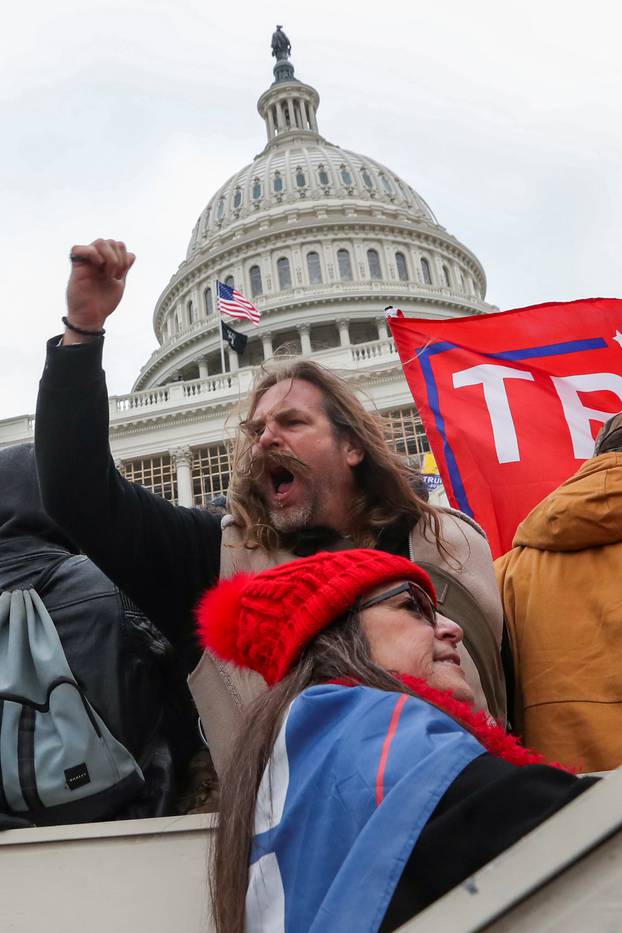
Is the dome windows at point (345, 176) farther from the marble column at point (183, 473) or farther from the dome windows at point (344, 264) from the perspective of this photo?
the marble column at point (183, 473)

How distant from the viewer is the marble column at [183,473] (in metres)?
28.8

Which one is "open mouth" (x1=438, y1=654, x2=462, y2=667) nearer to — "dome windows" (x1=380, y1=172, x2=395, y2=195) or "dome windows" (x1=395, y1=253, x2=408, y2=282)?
"dome windows" (x1=395, y1=253, x2=408, y2=282)

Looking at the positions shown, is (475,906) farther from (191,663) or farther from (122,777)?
(191,663)

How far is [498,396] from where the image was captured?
4.92 meters

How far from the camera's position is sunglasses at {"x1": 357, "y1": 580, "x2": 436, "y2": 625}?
1.61 meters

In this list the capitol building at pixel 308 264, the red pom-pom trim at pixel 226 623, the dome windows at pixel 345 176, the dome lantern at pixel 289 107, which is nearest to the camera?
the red pom-pom trim at pixel 226 623

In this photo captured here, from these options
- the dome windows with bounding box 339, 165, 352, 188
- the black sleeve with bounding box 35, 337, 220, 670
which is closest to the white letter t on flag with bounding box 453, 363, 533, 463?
the black sleeve with bounding box 35, 337, 220, 670

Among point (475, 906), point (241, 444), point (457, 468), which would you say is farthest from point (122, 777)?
point (457, 468)

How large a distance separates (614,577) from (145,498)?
1352 mm

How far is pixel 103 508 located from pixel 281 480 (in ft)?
1.96

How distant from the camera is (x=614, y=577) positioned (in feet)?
7.20

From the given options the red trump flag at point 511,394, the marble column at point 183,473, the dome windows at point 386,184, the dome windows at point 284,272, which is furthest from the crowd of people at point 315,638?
the dome windows at point 386,184

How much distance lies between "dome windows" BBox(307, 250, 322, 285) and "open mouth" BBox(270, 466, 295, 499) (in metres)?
54.1

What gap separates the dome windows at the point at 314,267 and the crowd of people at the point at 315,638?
2122 inches
